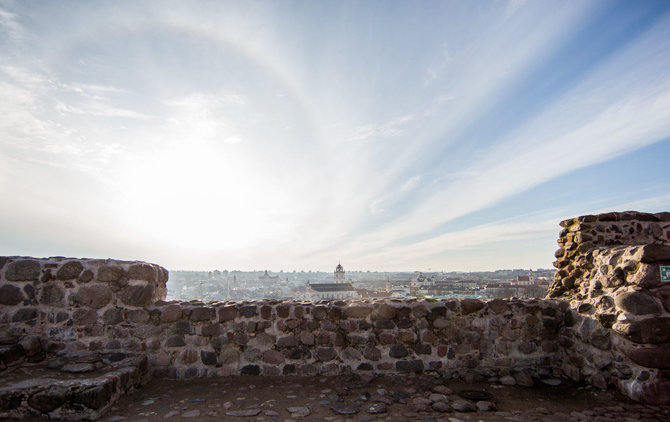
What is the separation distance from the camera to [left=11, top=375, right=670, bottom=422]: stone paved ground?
3760mm

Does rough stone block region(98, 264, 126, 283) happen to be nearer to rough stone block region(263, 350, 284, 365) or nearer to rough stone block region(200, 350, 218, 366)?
rough stone block region(200, 350, 218, 366)

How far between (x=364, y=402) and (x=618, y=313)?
3208mm

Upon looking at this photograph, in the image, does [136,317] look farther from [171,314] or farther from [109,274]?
[109,274]

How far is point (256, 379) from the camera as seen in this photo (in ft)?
16.3

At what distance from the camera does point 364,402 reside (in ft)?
13.7

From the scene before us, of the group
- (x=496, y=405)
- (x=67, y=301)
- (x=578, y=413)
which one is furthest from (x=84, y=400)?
(x=578, y=413)

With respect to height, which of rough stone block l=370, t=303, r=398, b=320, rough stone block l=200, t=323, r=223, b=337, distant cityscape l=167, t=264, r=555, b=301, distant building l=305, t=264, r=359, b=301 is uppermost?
rough stone block l=370, t=303, r=398, b=320

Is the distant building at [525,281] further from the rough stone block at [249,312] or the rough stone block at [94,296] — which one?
the rough stone block at [94,296]

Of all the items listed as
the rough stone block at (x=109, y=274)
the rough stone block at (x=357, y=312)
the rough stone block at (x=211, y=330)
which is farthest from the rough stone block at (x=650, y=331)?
the rough stone block at (x=109, y=274)

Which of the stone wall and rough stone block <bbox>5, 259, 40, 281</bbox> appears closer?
the stone wall

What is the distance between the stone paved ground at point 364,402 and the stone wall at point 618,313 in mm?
252

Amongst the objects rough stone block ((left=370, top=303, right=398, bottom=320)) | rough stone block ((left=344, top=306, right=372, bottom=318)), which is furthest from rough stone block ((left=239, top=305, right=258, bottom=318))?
rough stone block ((left=370, top=303, right=398, bottom=320))

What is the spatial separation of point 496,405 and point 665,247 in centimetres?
264

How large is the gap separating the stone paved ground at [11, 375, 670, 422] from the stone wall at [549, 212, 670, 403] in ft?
0.83
